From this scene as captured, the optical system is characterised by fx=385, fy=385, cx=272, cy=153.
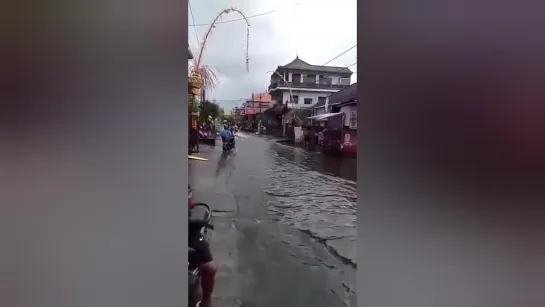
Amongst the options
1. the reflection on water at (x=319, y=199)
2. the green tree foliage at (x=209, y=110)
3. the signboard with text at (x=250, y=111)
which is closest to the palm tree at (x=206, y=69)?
the green tree foliage at (x=209, y=110)

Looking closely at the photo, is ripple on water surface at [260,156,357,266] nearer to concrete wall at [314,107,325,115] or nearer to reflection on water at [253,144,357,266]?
reflection on water at [253,144,357,266]

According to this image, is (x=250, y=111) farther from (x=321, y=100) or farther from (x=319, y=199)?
(x=319, y=199)

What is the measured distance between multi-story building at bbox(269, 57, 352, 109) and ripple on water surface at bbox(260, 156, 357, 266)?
321mm

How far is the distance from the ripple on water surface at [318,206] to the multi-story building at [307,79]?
12.7 inches

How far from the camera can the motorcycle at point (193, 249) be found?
152 cm

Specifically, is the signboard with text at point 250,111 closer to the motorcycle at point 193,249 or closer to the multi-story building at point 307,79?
the multi-story building at point 307,79

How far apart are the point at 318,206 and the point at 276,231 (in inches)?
7.9

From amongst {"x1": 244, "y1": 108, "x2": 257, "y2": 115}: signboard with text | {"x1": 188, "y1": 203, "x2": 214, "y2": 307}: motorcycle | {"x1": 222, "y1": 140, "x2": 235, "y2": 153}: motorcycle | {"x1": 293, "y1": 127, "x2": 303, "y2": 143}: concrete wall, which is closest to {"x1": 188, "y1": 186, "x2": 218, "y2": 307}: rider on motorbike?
{"x1": 188, "y1": 203, "x2": 214, "y2": 307}: motorcycle

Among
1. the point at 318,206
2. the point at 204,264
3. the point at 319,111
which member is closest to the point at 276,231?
the point at 318,206
